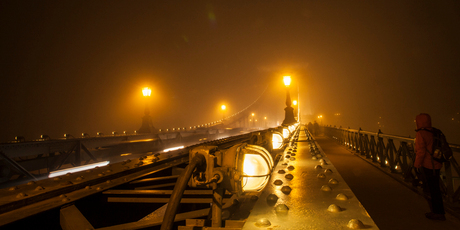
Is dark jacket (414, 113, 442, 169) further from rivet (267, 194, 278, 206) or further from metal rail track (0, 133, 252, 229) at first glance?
metal rail track (0, 133, 252, 229)

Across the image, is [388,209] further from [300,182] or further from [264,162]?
[264,162]

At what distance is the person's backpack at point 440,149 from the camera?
12.3ft

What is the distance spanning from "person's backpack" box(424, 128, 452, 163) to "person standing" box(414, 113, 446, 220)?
50 mm

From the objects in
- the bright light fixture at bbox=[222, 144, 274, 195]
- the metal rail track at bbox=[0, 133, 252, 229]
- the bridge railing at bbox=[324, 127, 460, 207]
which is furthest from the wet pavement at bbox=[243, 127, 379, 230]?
the bridge railing at bbox=[324, 127, 460, 207]

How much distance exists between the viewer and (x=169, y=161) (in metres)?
3.85

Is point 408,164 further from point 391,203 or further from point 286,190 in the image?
point 286,190

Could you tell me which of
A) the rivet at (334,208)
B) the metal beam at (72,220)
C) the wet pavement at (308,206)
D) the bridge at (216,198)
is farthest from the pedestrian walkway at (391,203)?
the metal beam at (72,220)

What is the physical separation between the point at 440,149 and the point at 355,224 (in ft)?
11.0

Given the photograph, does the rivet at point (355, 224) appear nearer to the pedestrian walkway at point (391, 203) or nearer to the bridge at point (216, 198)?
the bridge at point (216, 198)

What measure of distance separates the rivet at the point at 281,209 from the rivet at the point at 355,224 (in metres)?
0.46

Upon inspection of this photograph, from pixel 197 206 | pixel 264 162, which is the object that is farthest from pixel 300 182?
pixel 197 206

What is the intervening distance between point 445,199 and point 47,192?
21.6 ft

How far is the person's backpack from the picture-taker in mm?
3754

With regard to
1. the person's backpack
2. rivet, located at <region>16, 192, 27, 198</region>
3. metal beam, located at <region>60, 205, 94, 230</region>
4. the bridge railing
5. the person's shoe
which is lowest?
the person's shoe
